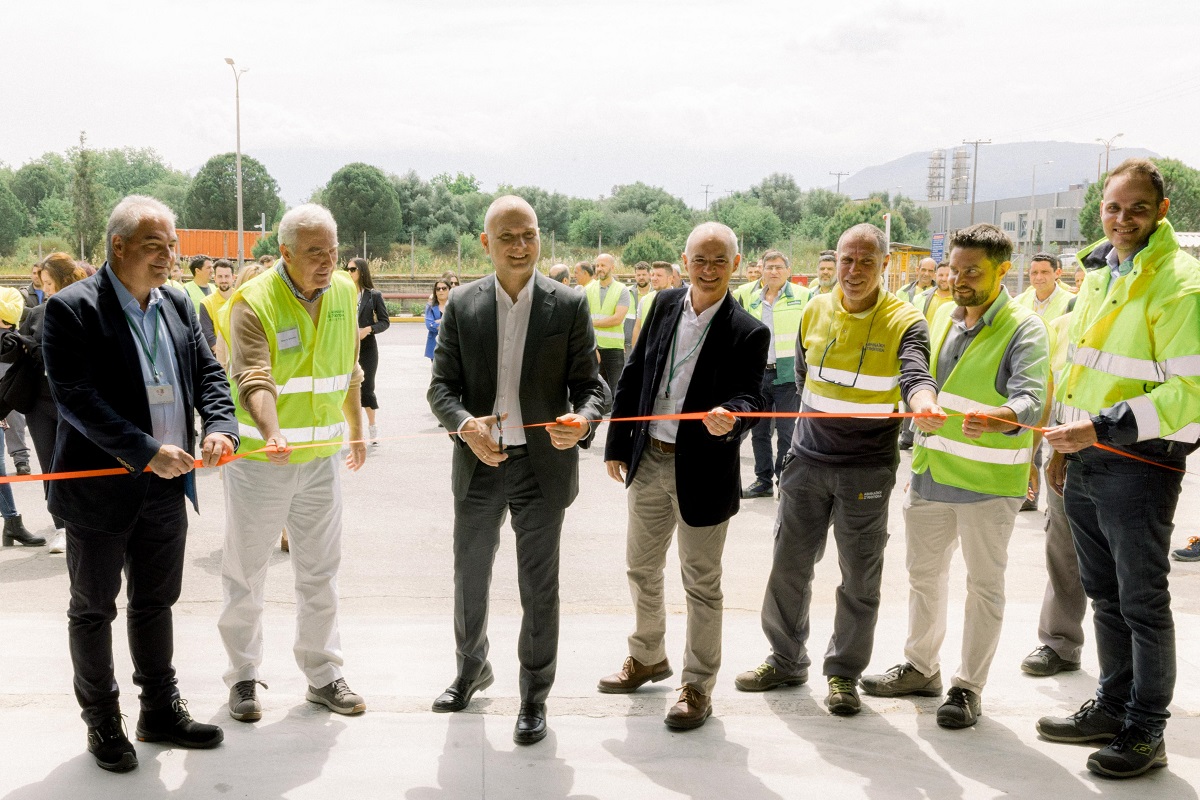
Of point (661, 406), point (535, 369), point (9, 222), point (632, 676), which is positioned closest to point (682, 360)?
point (661, 406)

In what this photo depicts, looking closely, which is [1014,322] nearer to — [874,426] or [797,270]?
[874,426]

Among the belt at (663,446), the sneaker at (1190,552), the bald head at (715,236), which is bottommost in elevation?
the sneaker at (1190,552)

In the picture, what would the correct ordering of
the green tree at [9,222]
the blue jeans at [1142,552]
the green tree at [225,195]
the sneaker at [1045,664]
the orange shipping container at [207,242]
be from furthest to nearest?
1. the green tree at [9,222]
2. the green tree at [225,195]
3. the orange shipping container at [207,242]
4. the sneaker at [1045,664]
5. the blue jeans at [1142,552]

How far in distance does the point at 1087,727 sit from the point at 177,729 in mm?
3450

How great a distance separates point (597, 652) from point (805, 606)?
3.37ft

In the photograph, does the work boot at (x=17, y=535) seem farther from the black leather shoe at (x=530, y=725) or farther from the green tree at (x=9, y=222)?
the green tree at (x=9, y=222)

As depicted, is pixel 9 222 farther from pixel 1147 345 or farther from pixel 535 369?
pixel 1147 345

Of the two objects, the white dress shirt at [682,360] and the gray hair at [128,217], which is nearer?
the gray hair at [128,217]

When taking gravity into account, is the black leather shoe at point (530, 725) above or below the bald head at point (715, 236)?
below

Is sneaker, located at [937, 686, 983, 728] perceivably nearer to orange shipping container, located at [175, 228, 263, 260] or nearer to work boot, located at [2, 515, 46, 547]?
work boot, located at [2, 515, 46, 547]

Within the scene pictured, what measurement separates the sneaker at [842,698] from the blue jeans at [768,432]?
14.3 ft

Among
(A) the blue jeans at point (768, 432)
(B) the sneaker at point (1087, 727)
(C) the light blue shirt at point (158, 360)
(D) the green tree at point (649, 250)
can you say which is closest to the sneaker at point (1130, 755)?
(B) the sneaker at point (1087, 727)

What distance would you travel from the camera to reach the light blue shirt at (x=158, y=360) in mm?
3574

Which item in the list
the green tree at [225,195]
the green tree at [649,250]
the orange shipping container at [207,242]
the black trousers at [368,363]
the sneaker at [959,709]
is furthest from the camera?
the green tree at [225,195]
